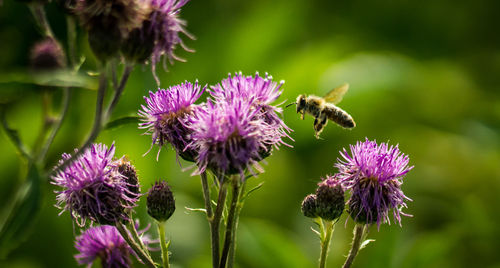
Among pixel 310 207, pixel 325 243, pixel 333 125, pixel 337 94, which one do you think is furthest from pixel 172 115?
pixel 333 125

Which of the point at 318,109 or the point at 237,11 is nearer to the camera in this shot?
the point at 318,109

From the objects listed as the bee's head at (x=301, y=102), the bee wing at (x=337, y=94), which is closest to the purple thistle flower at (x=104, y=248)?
the bee's head at (x=301, y=102)

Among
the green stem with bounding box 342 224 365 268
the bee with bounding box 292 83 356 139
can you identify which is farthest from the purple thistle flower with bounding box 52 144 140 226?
the bee with bounding box 292 83 356 139

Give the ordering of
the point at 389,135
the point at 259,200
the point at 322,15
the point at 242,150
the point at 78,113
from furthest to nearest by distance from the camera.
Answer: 1. the point at 322,15
2. the point at 389,135
3. the point at 259,200
4. the point at 78,113
5. the point at 242,150

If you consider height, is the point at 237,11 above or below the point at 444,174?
above

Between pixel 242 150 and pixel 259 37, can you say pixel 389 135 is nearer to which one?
pixel 259 37

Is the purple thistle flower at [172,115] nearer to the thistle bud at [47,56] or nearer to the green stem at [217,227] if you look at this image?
the green stem at [217,227]

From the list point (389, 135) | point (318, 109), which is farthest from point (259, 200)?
point (318, 109)
